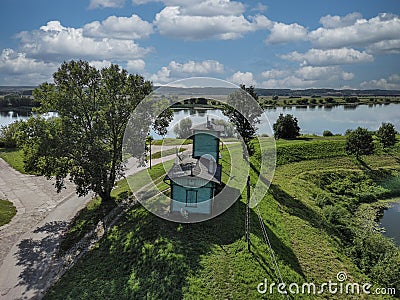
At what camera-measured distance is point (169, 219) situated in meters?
16.9

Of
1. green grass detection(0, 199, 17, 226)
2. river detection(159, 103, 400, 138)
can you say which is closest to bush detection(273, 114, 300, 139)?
river detection(159, 103, 400, 138)

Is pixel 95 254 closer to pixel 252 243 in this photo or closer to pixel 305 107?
pixel 252 243

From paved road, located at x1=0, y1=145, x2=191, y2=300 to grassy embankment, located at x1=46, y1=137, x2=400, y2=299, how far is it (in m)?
1.21

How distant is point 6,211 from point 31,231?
12.3 ft

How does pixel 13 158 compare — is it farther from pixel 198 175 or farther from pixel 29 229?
pixel 198 175

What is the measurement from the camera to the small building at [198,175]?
53.2ft

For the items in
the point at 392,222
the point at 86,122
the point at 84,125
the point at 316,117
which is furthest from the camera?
the point at 316,117

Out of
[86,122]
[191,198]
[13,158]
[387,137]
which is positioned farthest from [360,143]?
[13,158]

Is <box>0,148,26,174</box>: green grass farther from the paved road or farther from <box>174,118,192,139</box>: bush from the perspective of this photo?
<box>174,118,192,139</box>: bush

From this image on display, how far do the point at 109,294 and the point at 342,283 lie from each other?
951 cm

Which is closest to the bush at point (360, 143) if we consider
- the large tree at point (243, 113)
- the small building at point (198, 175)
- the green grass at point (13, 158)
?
the large tree at point (243, 113)

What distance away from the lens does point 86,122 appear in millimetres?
19359

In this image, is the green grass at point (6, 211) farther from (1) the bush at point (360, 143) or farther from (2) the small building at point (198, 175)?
(1) the bush at point (360, 143)

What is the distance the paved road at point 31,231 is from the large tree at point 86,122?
248 cm
